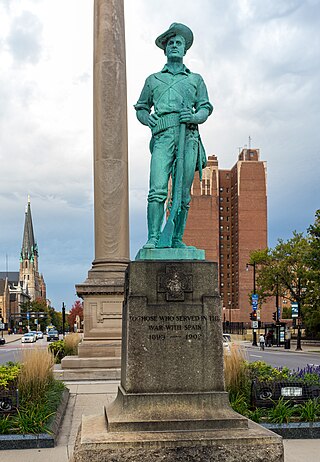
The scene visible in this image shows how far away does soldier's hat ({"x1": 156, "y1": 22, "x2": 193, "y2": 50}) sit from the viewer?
25.9 feet

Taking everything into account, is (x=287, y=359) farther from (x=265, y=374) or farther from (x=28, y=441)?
(x=28, y=441)

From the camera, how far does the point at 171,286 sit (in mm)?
6949

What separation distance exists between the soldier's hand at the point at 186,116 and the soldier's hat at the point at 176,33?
1092mm

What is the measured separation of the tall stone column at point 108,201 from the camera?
17.5m

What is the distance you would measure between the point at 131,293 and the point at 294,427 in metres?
3.76

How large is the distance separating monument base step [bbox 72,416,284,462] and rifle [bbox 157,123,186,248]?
2253mm

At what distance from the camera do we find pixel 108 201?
18.2m

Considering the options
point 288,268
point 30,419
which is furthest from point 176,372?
point 288,268

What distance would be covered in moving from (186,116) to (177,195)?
0.97 m

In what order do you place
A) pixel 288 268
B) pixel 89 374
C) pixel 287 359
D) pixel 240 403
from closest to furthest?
pixel 240 403
pixel 89 374
pixel 287 359
pixel 288 268

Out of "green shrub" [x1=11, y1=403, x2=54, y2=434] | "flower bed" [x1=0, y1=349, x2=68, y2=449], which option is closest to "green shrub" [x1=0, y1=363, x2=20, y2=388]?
"flower bed" [x1=0, y1=349, x2=68, y2=449]

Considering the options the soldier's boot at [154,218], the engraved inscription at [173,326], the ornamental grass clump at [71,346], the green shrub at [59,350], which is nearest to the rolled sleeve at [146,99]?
the soldier's boot at [154,218]

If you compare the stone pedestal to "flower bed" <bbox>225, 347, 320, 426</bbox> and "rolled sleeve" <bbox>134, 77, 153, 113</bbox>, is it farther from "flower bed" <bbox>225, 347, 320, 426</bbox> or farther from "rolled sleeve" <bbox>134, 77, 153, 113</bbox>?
"flower bed" <bbox>225, 347, 320, 426</bbox>

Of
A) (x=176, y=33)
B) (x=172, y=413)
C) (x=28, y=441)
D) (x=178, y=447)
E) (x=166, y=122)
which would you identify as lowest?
(x=28, y=441)
